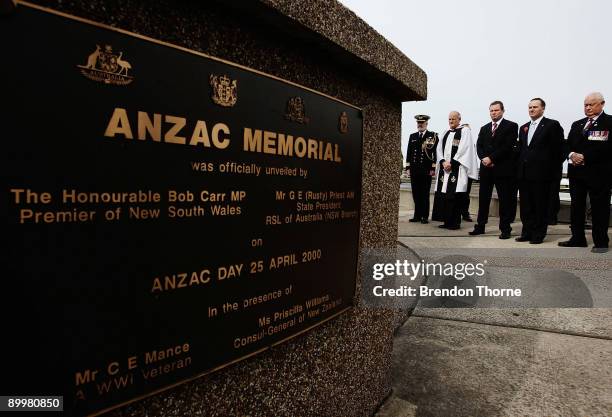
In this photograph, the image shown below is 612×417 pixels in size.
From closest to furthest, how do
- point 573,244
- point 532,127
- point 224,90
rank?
point 224,90, point 573,244, point 532,127

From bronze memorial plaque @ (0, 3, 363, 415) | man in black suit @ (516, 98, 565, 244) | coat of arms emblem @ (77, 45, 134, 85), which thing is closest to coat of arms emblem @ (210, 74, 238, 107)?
bronze memorial plaque @ (0, 3, 363, 415)

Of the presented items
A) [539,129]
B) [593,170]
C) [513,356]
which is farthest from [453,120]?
[513,356]

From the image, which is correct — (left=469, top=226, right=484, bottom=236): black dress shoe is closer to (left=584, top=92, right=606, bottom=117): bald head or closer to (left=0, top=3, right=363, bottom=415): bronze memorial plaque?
(left=584, top=92, right=606, bottom=117): bald head

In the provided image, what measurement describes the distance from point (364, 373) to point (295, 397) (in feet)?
1.71

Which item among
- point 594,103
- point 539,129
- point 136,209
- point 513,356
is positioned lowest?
point 513,356

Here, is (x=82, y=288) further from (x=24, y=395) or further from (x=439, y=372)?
(x=439, y=372)

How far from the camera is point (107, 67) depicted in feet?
2.42

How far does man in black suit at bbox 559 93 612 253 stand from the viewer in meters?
4.98

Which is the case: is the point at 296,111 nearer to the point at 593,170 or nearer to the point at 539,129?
the point at 593,170

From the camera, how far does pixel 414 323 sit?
2.93 metres

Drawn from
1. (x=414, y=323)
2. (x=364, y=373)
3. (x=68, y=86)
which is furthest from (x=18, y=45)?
(x=414, y=323)

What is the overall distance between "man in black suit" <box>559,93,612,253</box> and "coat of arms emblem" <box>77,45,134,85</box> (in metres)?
5.78

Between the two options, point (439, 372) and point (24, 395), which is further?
point (439, 372)

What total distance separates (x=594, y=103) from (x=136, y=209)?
243 inches
